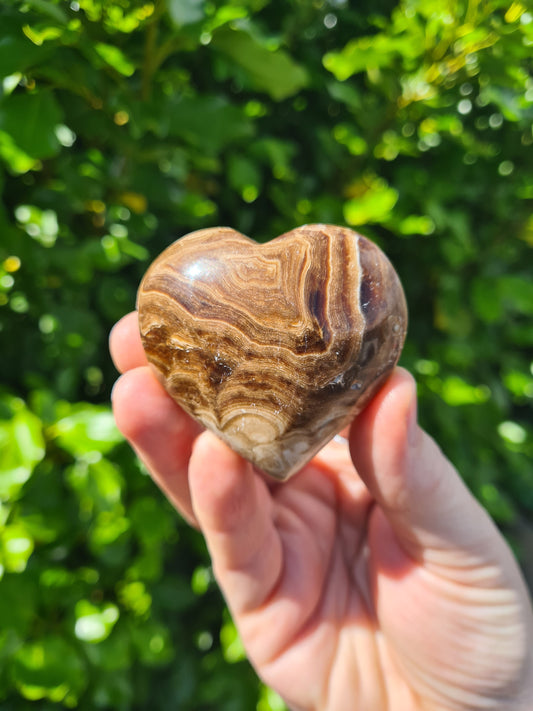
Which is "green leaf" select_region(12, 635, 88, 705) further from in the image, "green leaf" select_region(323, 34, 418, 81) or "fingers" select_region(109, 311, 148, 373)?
"green leaf" select_region(323, 34, 418, 81)

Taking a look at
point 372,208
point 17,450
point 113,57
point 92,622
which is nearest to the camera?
point 113,57

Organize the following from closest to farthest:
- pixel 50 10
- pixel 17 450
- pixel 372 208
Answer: pixel 50 10
pixel 17 450
pixel 372 208

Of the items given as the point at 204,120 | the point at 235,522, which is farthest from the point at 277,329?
the point at 204,120

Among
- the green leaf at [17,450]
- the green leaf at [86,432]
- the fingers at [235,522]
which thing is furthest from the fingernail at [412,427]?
the green leaf at [17,450]


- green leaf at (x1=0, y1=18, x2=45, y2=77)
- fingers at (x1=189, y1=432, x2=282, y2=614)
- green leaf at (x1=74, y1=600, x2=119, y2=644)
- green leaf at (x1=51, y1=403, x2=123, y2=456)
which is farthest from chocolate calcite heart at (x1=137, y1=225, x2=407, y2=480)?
green leaf at (x1=74, y1=600, x2=119, y2=644)

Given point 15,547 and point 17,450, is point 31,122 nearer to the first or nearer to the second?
point 17,450

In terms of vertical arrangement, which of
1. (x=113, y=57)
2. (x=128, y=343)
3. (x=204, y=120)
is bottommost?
(x=128, y=343)

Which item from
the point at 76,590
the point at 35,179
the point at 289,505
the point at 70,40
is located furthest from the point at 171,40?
the point at 76,590
